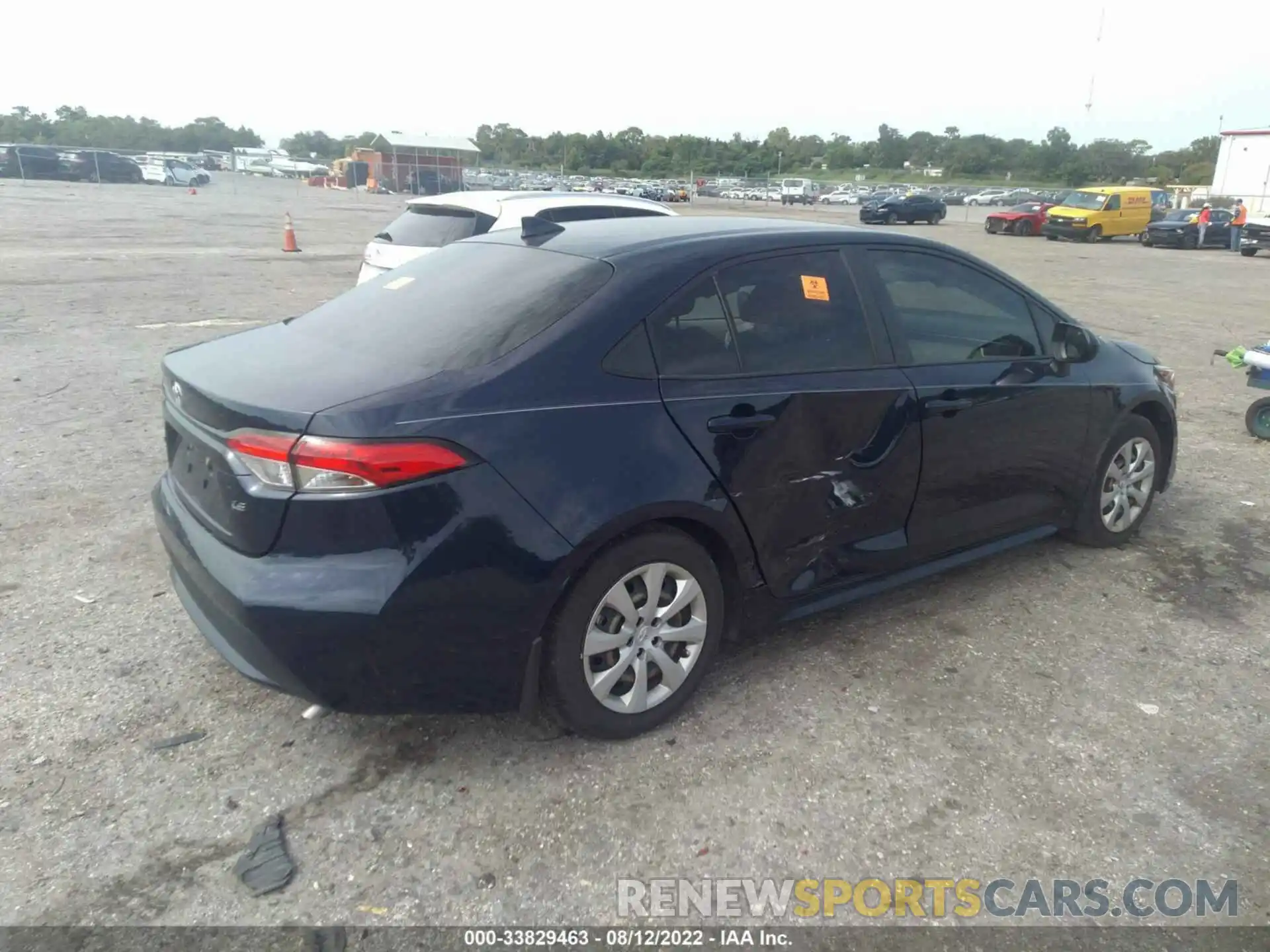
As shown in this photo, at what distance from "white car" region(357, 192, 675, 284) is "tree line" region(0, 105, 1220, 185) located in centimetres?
7441

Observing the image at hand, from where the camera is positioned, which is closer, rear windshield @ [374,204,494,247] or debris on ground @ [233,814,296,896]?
debris on ground @ [233,814,296,896]

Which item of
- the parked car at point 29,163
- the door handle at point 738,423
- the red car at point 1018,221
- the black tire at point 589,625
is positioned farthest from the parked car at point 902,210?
the parked car at point 29,163

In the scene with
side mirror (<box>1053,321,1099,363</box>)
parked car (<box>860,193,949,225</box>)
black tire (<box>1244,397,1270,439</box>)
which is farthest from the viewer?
parked car (<box>860,193,949,225</box>)

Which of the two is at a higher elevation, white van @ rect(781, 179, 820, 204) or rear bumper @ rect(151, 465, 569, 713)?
white van @ rect(781, 179, 820, 204)

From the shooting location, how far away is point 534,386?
2.82 m

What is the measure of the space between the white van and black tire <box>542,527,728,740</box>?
193 feet

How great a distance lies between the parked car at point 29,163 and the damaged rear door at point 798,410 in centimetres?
5345

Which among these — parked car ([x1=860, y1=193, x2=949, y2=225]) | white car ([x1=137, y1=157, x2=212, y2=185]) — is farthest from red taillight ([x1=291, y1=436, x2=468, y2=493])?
white car ([x1=137, y1=157, x2=212, y2=185])

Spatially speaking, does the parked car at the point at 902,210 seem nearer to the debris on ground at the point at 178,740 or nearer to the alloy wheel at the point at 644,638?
the alloy wheel at the point at 644,638

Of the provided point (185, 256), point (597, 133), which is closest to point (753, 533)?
point (185, 256)

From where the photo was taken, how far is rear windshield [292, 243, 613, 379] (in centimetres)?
295

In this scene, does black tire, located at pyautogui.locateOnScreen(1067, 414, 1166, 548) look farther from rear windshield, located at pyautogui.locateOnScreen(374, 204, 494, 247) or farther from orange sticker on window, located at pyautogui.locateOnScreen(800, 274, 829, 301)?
rear windshield, located at pyautogui.locateOnScreen(374, 204, 494, 247)

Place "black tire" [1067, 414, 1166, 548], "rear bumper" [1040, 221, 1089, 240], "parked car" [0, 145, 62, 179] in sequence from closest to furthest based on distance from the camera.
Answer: "black tire" [1067, 414, 1166, 548]
"rear bumper" [1040, 221, 1089, 240]
"parked car" [0, 145, 62, 179]

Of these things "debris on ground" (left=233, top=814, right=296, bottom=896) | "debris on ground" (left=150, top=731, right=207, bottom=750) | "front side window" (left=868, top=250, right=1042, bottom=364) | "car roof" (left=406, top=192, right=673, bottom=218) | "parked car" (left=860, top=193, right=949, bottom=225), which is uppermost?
"car roof" (left=406, top=192, right=673, bottom=218)
